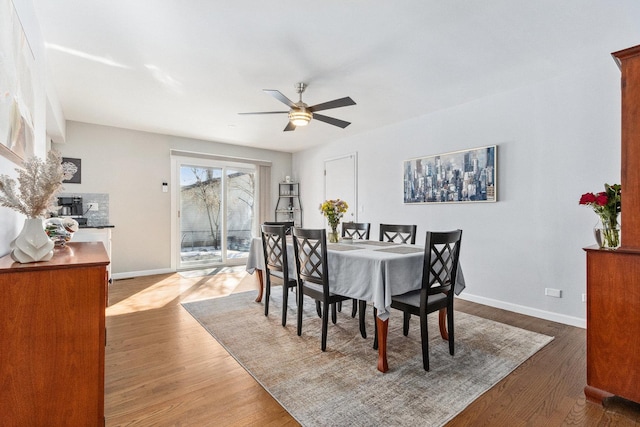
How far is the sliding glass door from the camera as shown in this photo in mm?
5949

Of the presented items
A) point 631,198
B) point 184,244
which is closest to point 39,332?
point 631,198

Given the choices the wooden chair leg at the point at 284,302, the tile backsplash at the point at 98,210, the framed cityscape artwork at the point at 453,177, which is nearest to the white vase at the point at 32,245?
the wooden chair leg at the point at 284,302

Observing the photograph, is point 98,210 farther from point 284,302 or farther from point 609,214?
point 609,214

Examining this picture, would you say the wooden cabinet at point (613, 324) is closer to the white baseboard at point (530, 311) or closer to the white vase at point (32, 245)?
the white baseboard at point (530, 311)

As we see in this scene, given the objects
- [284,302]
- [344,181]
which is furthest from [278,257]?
[344,181]

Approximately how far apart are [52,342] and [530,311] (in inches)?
159

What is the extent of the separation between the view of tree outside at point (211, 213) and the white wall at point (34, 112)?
11.4 feet

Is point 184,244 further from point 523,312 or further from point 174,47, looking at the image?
point 523,312

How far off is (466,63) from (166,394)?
3.54 meters

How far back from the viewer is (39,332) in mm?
1267

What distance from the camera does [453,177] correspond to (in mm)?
4098

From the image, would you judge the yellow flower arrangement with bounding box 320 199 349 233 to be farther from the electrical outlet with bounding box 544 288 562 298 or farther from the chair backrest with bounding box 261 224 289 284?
the electrical outlet with bounding box 544 288 562 298

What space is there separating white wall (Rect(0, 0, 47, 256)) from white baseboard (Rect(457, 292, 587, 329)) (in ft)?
14.2

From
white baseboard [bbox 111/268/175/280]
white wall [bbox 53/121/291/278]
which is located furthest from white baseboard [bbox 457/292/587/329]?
white wall [bbox 53/121/291/278]
